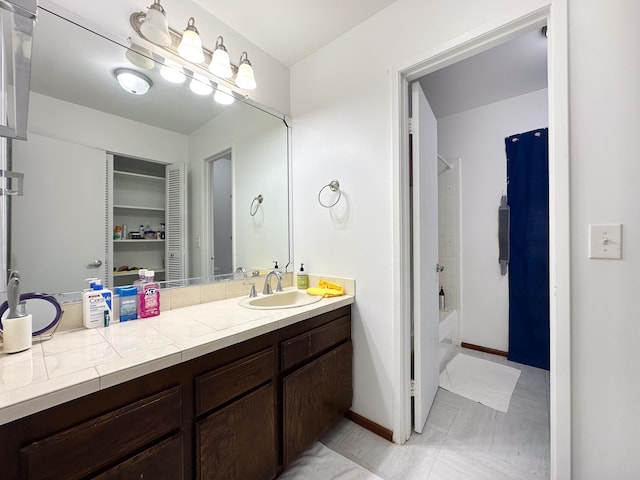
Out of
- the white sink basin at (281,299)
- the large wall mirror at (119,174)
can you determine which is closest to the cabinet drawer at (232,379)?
the white sink basin at (281,299)

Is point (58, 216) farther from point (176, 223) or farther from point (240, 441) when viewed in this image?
point (240, 441)

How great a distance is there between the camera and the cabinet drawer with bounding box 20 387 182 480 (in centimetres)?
68

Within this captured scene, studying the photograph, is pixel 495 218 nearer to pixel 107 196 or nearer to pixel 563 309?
pixel 563 309

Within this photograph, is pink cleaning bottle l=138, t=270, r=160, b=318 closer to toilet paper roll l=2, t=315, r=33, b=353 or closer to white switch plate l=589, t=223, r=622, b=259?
toilet paper roll l=2, t=315, r=33, b=353

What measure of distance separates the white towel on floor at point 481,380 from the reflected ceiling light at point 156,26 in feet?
9.53

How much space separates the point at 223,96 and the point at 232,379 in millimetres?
1621

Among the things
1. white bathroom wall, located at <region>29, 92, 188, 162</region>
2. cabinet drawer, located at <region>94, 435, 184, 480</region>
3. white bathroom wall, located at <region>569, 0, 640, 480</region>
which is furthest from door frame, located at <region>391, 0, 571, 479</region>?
white bathroom wall, located at <region>29, 92, 188, 162</region>

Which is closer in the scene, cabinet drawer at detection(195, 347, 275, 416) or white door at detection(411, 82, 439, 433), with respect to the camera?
cabinet drawer at detection(195, 347, 275, 416)

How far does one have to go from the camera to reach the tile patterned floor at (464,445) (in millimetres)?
1381

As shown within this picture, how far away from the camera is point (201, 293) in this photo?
5.21ft

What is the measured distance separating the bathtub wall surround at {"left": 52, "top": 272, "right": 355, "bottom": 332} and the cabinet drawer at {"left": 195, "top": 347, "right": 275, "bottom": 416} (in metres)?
0.61

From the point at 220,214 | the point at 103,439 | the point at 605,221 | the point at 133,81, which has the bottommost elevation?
the point at 103,439

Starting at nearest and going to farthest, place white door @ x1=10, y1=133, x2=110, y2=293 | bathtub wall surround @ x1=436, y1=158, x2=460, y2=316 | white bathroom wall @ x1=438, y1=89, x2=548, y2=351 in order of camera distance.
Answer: white door @ x1=10, y1=133, x2=110, y2=293, white bathroom wall @ x1=438, y1=89, x2=548, y2=351, bathtub wall surround @ x1=436, y1=158, x2=460, y2=316

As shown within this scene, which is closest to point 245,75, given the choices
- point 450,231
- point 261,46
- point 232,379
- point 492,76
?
point 261,46
